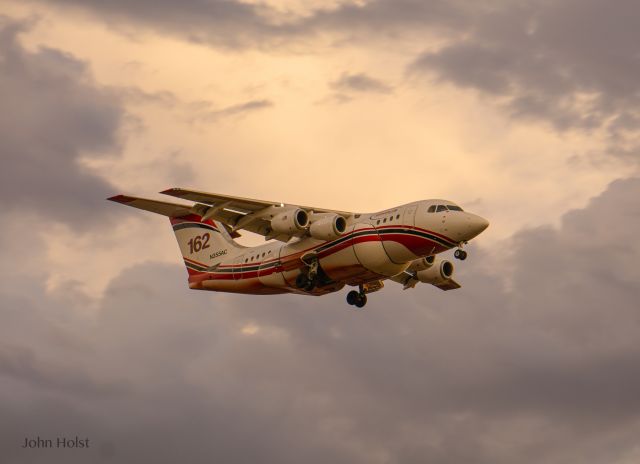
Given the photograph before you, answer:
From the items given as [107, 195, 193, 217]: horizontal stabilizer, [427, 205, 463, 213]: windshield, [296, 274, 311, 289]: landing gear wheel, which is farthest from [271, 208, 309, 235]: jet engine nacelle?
[427, 205, 463, 213]: windshield

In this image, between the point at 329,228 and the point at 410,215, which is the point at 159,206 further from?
the point at 410,215

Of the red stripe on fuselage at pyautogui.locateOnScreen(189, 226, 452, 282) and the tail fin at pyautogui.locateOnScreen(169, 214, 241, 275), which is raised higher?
the tail fin at pyautogui.locateOnScreen(169, 214, 241, 275)

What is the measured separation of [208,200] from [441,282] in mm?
11245

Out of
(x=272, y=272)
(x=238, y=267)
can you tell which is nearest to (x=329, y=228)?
(x=272, y=272)

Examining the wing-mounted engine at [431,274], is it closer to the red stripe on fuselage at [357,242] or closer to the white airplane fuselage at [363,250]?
the white airplane fuselage at [363,250]

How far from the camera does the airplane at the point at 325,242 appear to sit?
44.5 m

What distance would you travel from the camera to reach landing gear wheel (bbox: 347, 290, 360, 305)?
163 feet

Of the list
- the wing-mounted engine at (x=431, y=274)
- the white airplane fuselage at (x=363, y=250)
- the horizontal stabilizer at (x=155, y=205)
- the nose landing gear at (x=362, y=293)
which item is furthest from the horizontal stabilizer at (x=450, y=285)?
the horizontal stabilizer at (x=155, y=205)

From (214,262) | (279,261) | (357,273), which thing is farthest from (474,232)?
(214,262)

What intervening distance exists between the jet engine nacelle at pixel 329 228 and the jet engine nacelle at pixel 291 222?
1.37ft

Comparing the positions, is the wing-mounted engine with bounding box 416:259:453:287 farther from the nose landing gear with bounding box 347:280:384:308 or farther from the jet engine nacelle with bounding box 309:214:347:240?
the jet engine nacelle with bounding box 309:214:347:240

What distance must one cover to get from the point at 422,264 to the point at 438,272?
1618mm

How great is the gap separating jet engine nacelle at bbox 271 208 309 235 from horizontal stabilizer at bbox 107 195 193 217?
11.9ft

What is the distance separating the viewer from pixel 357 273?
1813 inches
